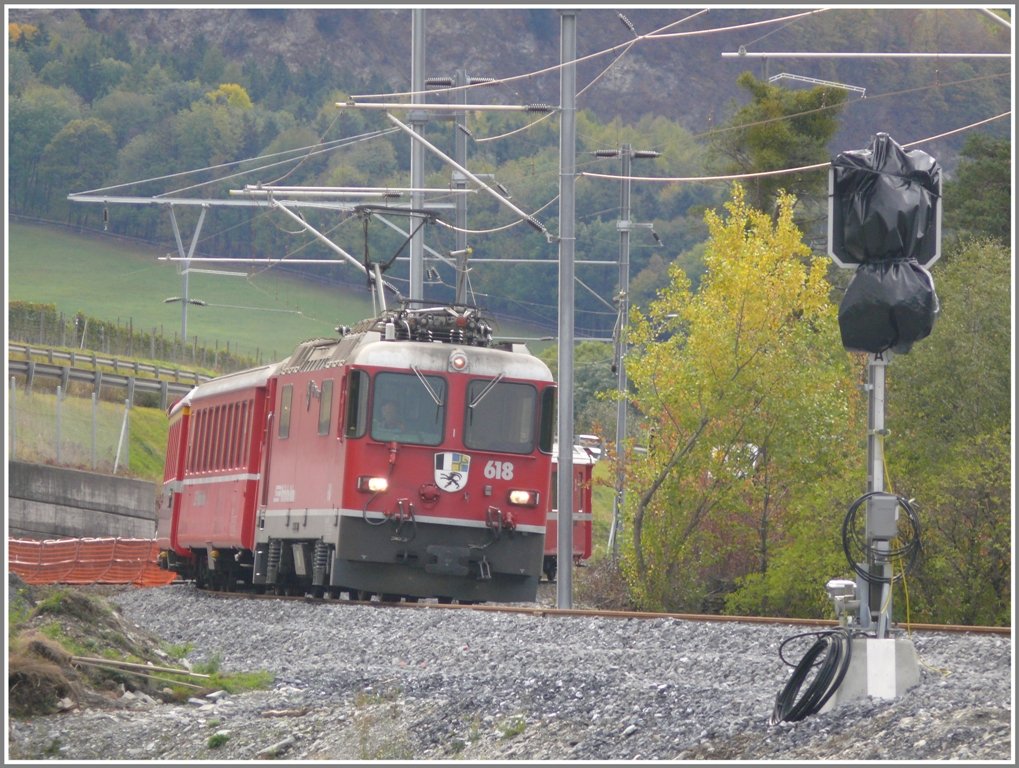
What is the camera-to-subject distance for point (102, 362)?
59125 mm

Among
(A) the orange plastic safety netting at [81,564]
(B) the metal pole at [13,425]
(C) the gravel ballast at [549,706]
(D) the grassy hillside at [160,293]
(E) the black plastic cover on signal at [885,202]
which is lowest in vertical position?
(C) the gravel ballast at [549,706]

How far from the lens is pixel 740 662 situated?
527 inches

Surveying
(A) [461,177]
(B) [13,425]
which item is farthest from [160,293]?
(A) [461,177]

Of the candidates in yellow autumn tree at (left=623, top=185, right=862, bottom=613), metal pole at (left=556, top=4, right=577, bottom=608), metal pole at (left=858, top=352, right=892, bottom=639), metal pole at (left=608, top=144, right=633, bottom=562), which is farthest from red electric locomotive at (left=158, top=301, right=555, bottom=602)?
metal pole at (left=858, top=352, right=892, bottom=639)

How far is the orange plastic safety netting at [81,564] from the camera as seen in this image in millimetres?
31641

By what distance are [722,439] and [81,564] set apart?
504 inches

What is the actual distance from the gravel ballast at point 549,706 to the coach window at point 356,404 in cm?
376

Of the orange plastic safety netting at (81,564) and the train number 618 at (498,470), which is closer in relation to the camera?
the train number 618 at (498,470)

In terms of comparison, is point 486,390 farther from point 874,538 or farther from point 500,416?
point 874,538

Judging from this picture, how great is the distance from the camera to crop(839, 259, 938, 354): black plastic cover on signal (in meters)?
11.3

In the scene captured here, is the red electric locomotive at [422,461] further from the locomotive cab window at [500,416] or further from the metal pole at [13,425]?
the metal pole at [13,425]

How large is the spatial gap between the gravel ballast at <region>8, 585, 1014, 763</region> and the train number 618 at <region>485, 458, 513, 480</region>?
4.07m

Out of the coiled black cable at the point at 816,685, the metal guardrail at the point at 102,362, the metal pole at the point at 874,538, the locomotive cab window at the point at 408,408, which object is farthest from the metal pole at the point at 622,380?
the metal guardrail at the point at 102,362

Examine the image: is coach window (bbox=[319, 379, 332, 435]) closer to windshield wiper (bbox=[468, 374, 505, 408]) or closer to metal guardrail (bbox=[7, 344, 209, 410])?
windshield wiper (bbox=[468, 374, 505, 408])
